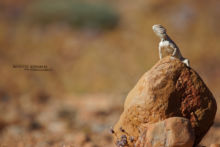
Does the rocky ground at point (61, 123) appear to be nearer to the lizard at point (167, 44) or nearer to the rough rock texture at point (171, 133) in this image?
the rough rock texture at point (171, 133)

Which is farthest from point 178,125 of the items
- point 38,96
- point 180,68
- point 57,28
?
point 57,28

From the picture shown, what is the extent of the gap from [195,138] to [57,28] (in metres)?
29.9

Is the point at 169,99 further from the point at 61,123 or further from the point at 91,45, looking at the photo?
the point at 91,45

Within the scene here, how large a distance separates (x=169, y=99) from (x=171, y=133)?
711 mm

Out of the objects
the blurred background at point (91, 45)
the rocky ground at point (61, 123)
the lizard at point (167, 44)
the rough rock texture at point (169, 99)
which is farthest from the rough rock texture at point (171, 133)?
the blurred background at point (91, 45)

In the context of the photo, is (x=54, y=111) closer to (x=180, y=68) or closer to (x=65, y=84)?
(x=65, y=84)

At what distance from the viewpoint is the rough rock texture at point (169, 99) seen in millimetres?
6965

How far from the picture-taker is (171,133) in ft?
21.8

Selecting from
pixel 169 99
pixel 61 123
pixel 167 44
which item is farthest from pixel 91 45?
pixel 169 99

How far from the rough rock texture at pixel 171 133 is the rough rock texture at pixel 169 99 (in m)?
0.26

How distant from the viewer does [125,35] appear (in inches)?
1339

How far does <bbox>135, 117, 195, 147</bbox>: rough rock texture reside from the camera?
6.64 meters

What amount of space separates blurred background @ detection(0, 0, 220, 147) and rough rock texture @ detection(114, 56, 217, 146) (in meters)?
16.7

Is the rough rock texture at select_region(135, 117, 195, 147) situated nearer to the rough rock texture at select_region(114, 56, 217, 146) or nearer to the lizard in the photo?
the rough rock texture at select_region(114, 56, 217, 146)
